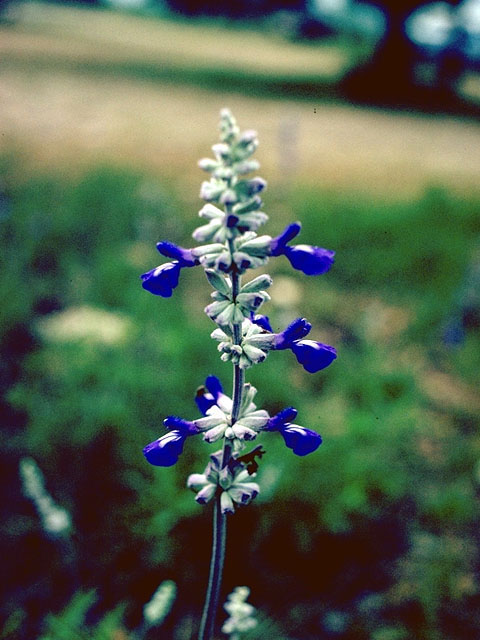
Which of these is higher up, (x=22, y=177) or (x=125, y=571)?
(x=22, y=177)

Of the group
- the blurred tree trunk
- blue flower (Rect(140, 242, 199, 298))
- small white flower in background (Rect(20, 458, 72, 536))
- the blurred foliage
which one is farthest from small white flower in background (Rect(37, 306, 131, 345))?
the blurred tree trunk

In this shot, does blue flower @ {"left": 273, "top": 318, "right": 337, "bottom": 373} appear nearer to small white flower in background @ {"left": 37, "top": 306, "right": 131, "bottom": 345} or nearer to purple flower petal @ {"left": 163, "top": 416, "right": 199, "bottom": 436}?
purple flower petal @ {"left": 163, "top": 416, "right": 199, "bottom": 436}

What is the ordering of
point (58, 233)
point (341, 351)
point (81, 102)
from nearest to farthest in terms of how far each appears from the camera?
point (341, 351) < point (58, 233) < point (81, 102)

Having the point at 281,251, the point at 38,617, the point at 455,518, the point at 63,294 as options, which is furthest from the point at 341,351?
the point at 281,251

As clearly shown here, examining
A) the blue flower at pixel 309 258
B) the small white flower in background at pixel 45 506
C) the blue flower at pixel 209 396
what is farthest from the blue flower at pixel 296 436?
the small white flower in background at pixel 45 506

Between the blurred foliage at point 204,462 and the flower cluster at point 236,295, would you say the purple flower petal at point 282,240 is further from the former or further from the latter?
the blurred foliage at point 204,462

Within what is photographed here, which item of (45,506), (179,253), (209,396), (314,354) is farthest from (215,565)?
(45,506)

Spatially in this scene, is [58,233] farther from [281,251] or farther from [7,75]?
[7,75]
